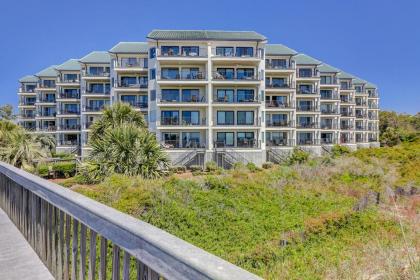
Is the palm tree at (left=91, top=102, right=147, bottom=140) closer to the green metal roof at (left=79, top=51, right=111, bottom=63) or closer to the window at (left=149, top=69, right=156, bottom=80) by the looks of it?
the window at (left=149, top=69, right=156, bottom=80)

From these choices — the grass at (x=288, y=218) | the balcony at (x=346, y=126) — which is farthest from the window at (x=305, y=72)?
the grass at (x=288, y=218)

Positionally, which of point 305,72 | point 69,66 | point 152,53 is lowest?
point 305,72

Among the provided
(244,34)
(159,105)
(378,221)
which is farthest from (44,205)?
(244,34)

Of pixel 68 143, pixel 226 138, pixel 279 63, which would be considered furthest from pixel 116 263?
pixel 68 143

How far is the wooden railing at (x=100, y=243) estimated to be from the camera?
1254 millimetres

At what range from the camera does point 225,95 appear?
35906 mm

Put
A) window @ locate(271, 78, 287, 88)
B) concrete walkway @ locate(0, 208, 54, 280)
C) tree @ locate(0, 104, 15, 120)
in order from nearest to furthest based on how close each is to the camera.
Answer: concrete walkway @ locate(0, 208, 54, 280), window @ locate(271, 78, 287, 88), tree @ locate(0, 104, 15, 120)

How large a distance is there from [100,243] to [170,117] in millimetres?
33602

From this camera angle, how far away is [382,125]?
233 ft

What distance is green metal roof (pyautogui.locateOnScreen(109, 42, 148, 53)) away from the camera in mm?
38781

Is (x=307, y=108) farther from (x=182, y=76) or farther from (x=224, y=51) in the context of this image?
(x=182, y=76)

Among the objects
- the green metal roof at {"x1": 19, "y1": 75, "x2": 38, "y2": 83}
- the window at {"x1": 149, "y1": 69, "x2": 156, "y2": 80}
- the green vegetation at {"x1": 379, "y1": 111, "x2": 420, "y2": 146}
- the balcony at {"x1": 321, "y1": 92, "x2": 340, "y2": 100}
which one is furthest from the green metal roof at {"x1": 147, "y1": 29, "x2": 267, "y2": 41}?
the green vegetation at {"x1": 379, "y1": 111, "x2": 420, "y2": 146}

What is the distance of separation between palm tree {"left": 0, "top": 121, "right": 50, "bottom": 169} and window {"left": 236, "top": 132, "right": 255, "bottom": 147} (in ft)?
70.8

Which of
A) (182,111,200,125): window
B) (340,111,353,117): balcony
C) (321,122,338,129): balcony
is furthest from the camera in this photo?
(340,111,353,117): balcony
